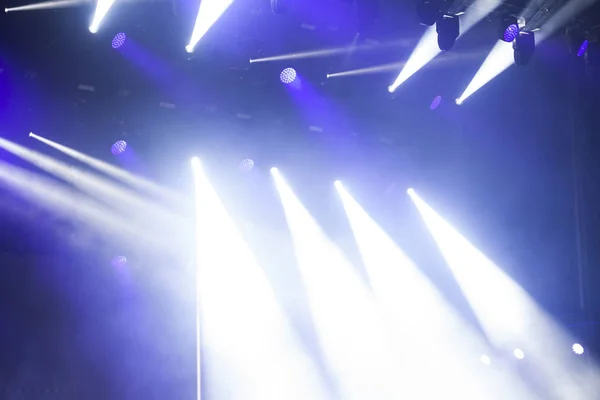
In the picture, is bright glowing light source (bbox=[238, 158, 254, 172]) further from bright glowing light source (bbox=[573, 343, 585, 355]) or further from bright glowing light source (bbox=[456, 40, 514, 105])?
bright glowing light source (bbox=[573, 343, 585, 355])

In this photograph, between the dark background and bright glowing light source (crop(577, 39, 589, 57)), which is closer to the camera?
the dark background

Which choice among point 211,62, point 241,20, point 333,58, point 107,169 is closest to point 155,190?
point 107,169

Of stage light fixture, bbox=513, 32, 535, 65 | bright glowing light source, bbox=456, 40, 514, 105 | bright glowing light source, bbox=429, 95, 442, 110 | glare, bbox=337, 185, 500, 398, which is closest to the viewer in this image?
stage light fixture, bbox=513, 32, 535, 65

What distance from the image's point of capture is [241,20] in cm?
480

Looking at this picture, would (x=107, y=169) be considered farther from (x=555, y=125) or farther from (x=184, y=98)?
(x=555, y=125)

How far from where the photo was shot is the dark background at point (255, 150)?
446 cm

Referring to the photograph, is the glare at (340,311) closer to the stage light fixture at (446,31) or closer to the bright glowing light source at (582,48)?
the stage light fixture at (446,31)

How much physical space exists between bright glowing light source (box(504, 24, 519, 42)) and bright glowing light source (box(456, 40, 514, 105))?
0.57 meters

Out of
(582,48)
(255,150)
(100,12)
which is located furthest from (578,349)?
(100,12)

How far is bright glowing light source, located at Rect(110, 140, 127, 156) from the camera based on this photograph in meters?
4.87

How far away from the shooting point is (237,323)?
5.02 m

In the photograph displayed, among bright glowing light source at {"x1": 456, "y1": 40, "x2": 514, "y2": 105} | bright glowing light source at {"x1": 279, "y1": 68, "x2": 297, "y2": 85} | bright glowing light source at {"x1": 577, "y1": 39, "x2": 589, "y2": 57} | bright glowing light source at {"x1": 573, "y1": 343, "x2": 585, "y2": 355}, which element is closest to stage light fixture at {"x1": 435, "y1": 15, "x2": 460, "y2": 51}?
bright glowing light source at {"x1": 456, "y1": 40, "x2": 514, "y2": 105}

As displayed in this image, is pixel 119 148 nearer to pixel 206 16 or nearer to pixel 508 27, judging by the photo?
pixel 206 16

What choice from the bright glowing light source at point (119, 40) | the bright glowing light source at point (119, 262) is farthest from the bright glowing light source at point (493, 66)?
the bright glowing light source at point (119, 262)
